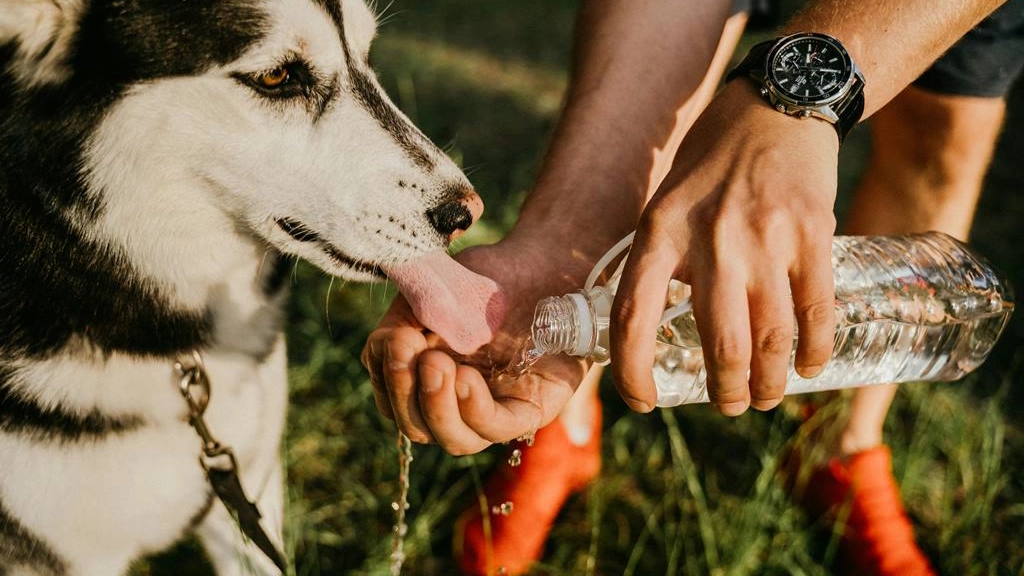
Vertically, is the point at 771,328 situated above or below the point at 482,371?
above

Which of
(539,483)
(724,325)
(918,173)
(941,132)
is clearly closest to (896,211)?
(918,173)

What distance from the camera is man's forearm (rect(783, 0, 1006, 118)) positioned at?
124cm

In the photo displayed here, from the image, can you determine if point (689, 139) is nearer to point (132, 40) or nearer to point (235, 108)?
point (235, 108)

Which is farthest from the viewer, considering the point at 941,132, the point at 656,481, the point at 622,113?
the point at 656,481

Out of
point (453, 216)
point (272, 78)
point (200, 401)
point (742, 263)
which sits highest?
point (742, 263)

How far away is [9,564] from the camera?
4.93 ft

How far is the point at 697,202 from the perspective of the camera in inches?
41.8

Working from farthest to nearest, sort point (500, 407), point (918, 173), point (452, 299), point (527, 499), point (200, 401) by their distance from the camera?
point (527, 499), point (918, 173), point (200, 401), point (452, 299), point (500, 407)

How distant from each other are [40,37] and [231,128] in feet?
1.07

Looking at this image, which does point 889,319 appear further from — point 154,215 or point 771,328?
point 154,215

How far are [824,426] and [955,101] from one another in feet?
2.93

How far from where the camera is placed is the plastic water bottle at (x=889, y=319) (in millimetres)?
1469

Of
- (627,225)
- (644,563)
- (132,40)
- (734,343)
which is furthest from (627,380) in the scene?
(644,563)

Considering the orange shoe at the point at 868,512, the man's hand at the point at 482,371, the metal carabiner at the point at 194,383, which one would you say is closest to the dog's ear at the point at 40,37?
the metal carabiner at the point at 194,383
